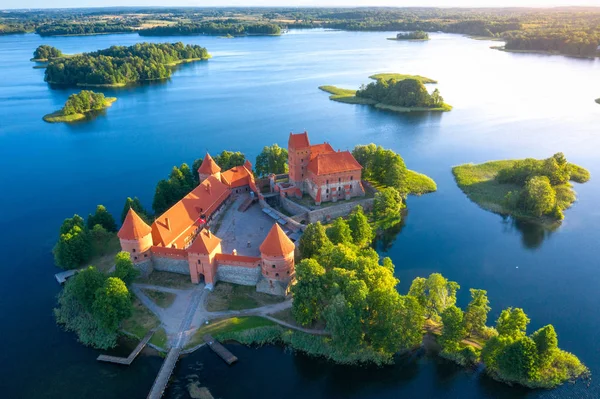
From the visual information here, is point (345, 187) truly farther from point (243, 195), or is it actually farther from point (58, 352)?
point (58, 352)

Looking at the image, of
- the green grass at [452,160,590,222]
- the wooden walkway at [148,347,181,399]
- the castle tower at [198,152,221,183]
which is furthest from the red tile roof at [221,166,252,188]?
the green grass at [452,160,590,222]

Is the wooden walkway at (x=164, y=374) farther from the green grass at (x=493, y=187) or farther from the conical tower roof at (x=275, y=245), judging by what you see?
the green grass at (x=493, y=187)

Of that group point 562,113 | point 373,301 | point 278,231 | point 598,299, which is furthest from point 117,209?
point 562,113

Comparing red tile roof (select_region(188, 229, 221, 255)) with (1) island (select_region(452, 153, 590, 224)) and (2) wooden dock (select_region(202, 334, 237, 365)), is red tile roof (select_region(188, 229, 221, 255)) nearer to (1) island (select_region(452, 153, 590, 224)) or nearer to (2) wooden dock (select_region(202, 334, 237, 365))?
(2) wooden dock (select_region(202, 334, 237, 365))

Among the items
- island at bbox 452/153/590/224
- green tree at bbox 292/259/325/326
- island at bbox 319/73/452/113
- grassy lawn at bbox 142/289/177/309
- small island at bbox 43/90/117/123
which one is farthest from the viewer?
island at bbox 319/73/452/113

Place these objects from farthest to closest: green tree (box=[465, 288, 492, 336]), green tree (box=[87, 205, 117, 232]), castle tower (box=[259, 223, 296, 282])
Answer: green tree (box=[87, 205, 117, 232]) → castle tower (box=[259, 223, 296, 282]) → green tree (box=[465, 288, 492, 336])

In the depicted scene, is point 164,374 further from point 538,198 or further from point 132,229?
point 538,198
